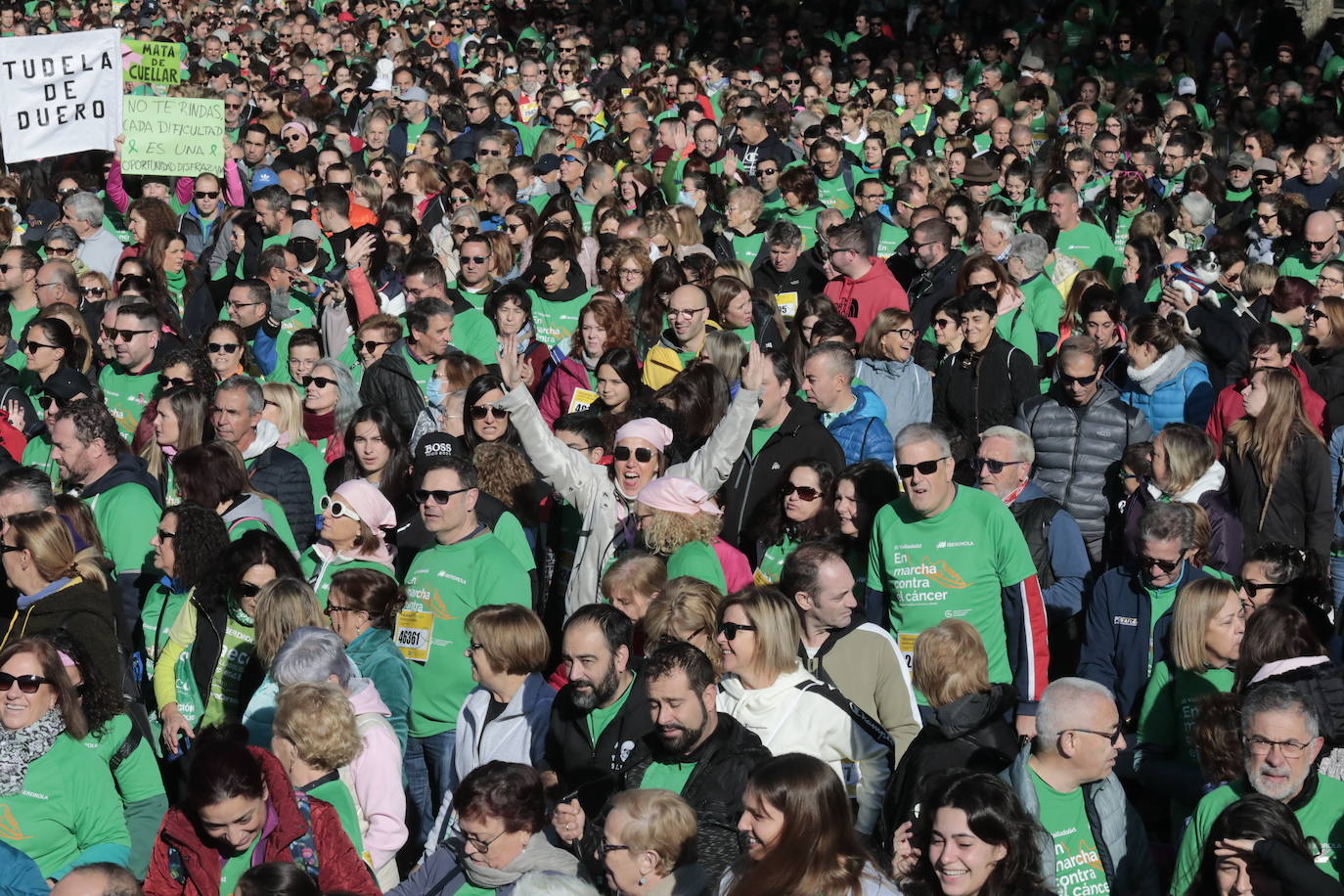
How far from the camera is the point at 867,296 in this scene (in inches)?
393

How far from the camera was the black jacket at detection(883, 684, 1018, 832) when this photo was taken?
5105mm

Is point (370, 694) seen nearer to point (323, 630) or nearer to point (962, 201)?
point (323, 630)

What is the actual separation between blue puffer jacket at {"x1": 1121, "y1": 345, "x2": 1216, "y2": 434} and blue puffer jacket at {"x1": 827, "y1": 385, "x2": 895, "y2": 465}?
1651 millimetres

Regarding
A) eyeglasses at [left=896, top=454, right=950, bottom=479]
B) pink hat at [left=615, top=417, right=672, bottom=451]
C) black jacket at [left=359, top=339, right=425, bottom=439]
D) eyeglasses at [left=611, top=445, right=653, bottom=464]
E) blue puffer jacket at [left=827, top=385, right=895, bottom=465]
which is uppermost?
eyeglasses at [left=896, top=454, right=950, bottom=479]

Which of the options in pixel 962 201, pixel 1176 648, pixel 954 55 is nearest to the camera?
pixel 1176 648

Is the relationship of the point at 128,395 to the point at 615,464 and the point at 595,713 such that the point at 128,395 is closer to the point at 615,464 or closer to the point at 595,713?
the point at 615,464

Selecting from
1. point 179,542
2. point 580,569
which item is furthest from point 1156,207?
point 179,542

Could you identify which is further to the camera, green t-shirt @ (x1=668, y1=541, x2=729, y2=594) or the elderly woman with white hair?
green t-shirt @ (x1=668, y1=541, x2=729, y2=594)

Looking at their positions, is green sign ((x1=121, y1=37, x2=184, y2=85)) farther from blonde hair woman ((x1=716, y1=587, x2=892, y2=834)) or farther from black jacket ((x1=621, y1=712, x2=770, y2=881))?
black jacket ((x1=621, y1=712, x2=770, y2=881))

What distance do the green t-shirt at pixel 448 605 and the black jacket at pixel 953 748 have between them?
1763 millimetres

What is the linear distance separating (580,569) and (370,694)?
1.64 m

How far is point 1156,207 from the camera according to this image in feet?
40.7

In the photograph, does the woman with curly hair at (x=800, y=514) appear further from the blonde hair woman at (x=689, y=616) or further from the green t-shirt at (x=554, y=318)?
the green t-shirt at (x=554, y=318)

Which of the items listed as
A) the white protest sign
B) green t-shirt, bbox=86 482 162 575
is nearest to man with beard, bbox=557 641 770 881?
green t-shirt, bbox=86 482 162 575
